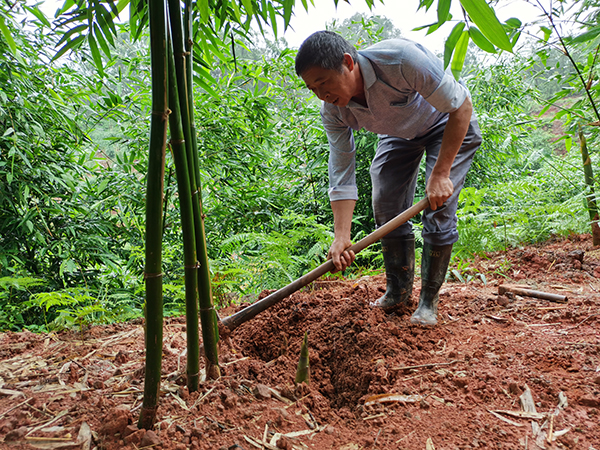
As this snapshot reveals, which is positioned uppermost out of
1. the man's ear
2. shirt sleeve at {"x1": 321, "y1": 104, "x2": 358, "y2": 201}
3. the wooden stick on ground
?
the man's ear

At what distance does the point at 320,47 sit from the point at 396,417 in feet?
4.62

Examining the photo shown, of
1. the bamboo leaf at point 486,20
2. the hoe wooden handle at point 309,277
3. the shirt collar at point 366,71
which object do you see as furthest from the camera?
the hoe wooden handle at point 309,277

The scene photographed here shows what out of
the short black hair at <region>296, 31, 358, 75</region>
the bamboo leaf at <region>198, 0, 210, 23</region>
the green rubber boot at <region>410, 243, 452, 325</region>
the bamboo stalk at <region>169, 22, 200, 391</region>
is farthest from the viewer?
the green rubber boot at <region>410, 243, 452, 325</region>

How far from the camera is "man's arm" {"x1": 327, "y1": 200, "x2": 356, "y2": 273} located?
1.93m

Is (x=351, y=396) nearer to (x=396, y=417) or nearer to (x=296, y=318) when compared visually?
(x=396, y=417)

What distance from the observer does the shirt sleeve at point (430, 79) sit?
64.0 inches

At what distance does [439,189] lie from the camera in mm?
1811

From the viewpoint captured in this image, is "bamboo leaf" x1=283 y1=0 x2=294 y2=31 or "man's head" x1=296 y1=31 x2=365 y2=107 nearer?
"bamboo leaf" x1=283 y1=0 x2=294 y2=31

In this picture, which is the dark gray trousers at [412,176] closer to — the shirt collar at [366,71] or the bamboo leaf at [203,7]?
the shirt collar at [366,71]

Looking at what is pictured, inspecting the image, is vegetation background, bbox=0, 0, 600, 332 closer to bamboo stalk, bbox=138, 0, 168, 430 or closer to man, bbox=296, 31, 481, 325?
man, bbox=296, 31, 481, 325

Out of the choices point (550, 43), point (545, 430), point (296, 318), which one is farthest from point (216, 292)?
point (550, 43)

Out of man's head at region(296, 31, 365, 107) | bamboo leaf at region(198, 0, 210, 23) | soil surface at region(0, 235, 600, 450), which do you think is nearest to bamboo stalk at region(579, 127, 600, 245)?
soil surface at region(0, 235, 600, 450)

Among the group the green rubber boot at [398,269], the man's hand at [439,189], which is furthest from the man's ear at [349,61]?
the green rubber boot at [398,269]

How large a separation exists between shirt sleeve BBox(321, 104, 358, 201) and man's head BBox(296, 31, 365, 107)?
34 centimetres
